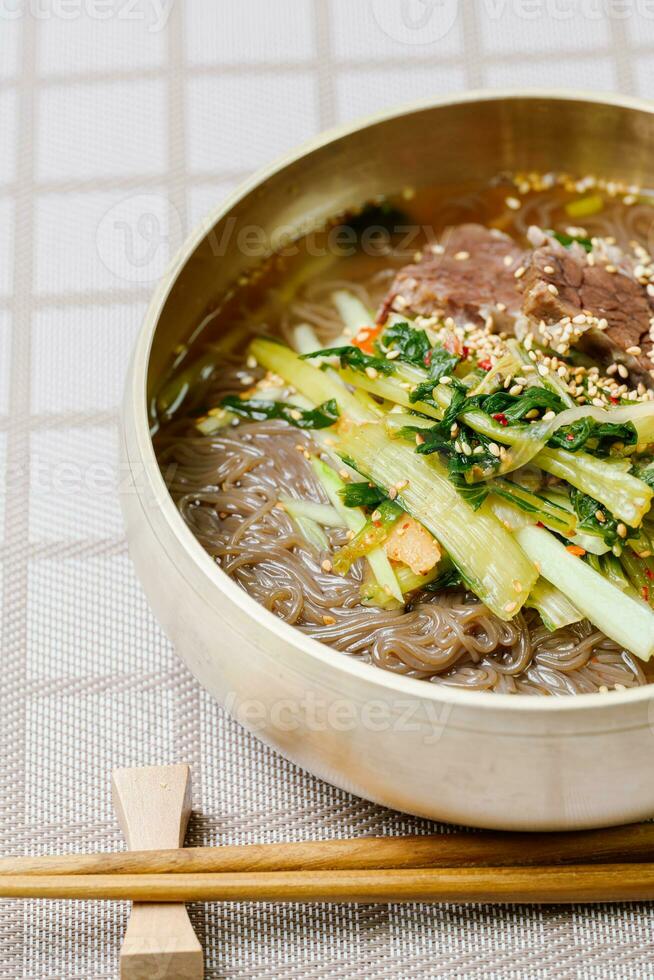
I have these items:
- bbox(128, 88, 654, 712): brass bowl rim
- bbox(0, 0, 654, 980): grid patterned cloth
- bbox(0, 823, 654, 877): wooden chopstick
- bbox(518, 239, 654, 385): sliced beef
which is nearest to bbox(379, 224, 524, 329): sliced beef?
bbox(518, 239, 654, 385): sliced beef

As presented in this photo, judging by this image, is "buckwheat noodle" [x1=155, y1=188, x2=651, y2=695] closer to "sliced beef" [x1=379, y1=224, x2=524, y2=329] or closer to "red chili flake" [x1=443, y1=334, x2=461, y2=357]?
"sliced beef" [x1=379, y1=224, x2=524, y2=329]

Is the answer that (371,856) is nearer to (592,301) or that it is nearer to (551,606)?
(551,606)

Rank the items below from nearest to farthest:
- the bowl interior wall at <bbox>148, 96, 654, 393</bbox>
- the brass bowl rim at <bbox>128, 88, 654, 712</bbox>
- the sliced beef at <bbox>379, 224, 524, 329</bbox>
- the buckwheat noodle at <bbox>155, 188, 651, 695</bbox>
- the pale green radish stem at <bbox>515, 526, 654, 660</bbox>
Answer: the brass bowl rim at <bbox>128, 88, 654, 712</bbox> < the pale green radish stem at <bbox>515, 526, 654, 660</bbox> < the buckwheat noodle at <bbox>155, 188, 651, 695</bbox> < the sliced beef at <bbox>379, 224, 524, 329</bbox> < the bowl interior wall at <bbox>148, 96, 654, 393</bbox>

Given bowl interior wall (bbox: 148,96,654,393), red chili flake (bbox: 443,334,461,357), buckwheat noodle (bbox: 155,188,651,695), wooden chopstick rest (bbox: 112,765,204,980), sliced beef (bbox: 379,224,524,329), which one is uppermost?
bowl interior wall (bbox: 148,96,654,393)

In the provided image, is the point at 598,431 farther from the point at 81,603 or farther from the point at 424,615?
the point at 81,603

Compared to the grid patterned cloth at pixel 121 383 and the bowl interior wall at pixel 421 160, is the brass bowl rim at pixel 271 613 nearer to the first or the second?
the bowl interior wall at pixel 421 160

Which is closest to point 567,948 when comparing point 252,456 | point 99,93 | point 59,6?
point 252,456

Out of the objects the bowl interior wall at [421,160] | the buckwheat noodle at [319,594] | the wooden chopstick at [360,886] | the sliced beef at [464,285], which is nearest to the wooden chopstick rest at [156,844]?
the wooden chopstick at [360,886]
